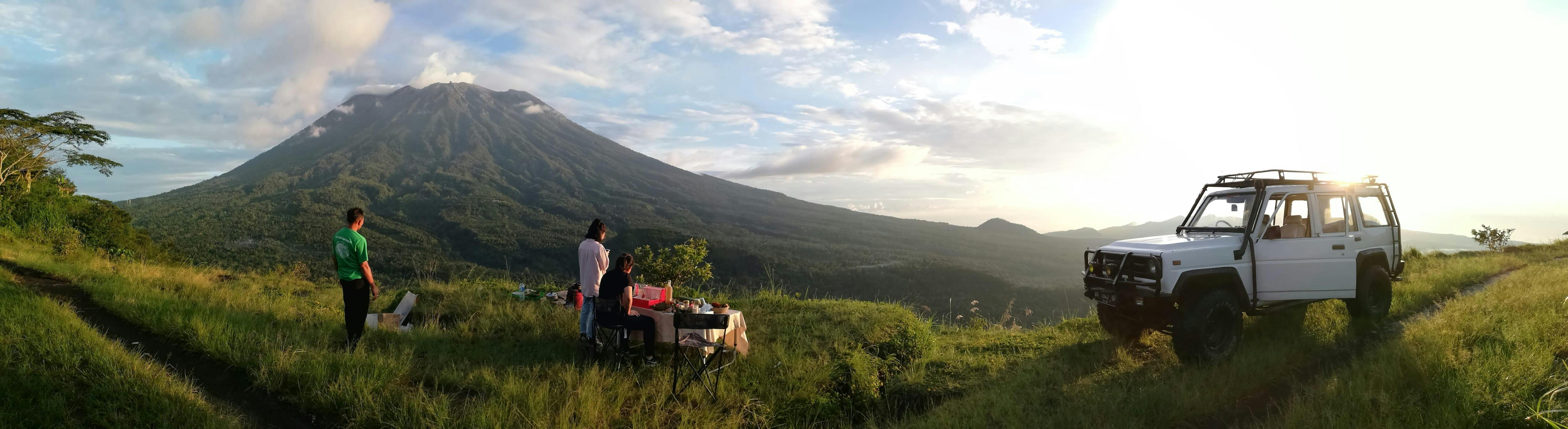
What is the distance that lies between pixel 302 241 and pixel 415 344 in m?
98.4

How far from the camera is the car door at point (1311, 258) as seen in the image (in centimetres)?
644

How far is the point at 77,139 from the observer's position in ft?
83.3

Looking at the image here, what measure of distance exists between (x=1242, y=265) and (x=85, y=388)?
9.79 m

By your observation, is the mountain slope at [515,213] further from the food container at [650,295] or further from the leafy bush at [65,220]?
the food container at [650,295]

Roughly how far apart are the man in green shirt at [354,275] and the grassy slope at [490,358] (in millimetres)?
219

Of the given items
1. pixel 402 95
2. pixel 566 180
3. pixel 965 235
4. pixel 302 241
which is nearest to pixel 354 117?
pixel 402 95

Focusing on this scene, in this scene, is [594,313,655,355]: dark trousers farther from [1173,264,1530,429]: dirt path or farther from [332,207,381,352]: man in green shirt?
[1173,264,1530,429]: dirt path

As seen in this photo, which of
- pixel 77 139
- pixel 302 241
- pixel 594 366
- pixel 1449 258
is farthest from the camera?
pixel 302 241

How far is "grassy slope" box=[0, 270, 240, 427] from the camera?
4500 mm

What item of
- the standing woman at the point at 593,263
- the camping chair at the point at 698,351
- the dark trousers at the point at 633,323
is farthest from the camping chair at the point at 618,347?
the camping chair at the point at 698,351

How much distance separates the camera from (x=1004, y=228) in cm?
17838

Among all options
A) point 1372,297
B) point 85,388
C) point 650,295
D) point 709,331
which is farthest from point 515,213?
point 1372,297

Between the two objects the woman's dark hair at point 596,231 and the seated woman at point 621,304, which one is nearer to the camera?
the seated woman at point 621,304

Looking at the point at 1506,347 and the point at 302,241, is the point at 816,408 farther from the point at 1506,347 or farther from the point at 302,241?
the point at 302,241
